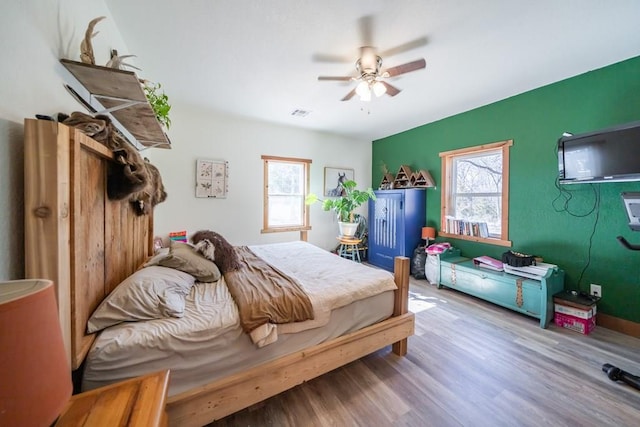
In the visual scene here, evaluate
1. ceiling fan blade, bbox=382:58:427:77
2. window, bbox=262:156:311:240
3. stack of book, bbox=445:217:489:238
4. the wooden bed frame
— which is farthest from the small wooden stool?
ceiling fan blade, bbox=382:58:427:77

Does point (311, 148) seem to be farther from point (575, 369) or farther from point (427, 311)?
point (575, 369)

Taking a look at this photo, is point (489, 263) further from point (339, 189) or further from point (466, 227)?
point (339, 189)

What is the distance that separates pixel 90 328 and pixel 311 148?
156 inches

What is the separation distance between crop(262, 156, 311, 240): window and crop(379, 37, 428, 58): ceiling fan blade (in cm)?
250

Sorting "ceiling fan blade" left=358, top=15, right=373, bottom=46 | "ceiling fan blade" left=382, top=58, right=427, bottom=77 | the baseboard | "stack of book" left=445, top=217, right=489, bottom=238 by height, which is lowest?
the baseboard

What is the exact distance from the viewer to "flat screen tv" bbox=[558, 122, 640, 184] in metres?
2.00

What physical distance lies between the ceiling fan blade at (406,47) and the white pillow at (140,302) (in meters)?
2.51

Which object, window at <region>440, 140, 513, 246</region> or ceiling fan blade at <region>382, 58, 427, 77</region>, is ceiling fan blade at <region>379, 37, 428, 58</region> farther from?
window at <region>440, 140, 513, 246</region>

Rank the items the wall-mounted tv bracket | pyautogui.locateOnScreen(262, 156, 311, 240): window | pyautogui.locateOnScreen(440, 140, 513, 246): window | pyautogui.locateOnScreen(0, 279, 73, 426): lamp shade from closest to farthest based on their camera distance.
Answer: pyautogui.locateOnScreen(0, 279, 73, 426): lamp shade → the wall-mounted tv bracket → pyautogui.locateOnScreen(440, 140, 513, 246): window → pyautogui.locateOnScreen(262, 156, 311, 240): window

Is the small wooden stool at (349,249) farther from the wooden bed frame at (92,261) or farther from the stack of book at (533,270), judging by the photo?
the wooden bed frame at (92,261)

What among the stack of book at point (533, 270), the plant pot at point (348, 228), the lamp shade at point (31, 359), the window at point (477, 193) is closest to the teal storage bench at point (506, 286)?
the stack of book at point (533, 270)

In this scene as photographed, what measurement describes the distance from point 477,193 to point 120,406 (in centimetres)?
418

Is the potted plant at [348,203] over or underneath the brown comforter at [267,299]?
over

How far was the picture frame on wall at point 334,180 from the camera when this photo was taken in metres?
4.76
